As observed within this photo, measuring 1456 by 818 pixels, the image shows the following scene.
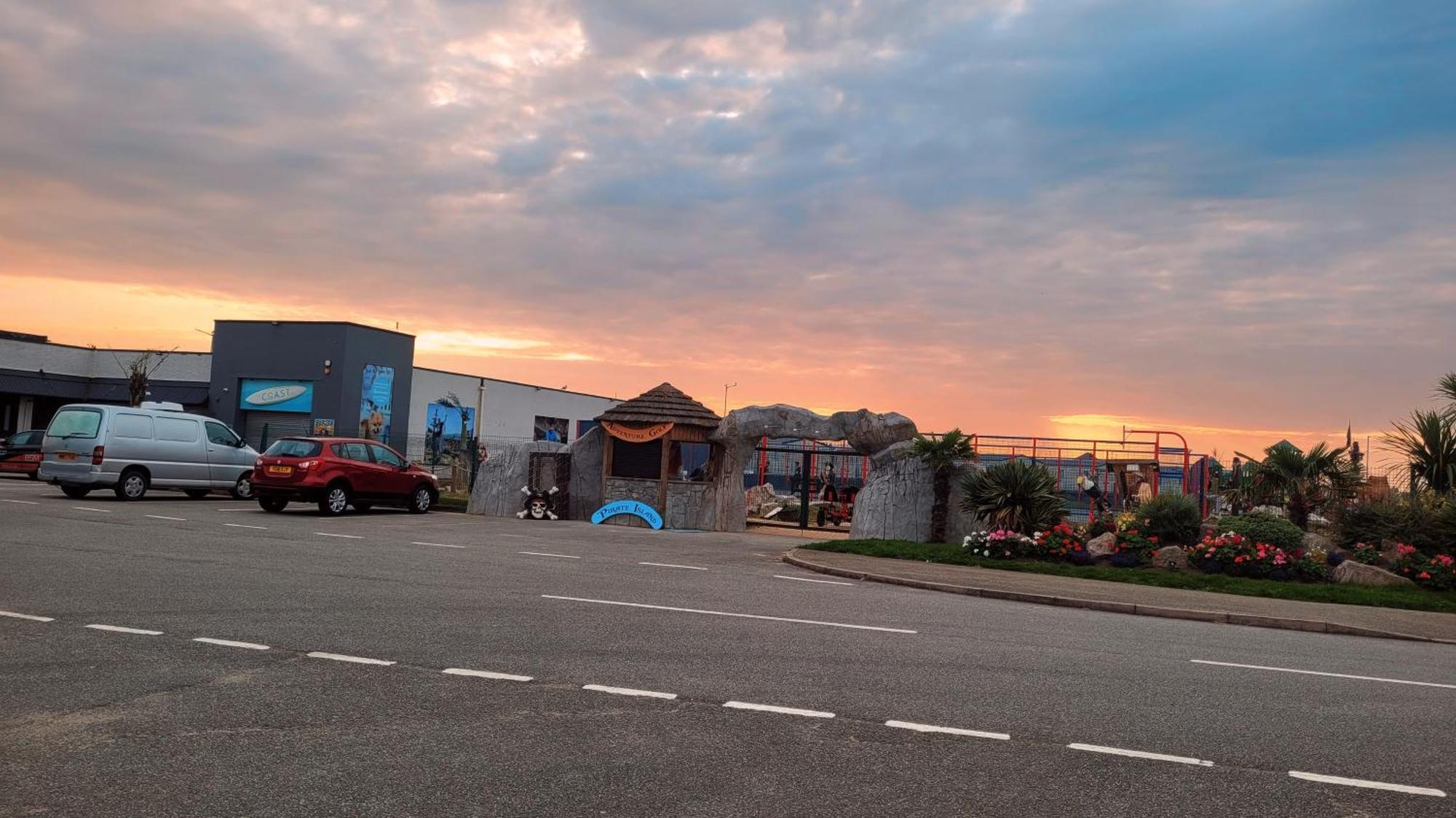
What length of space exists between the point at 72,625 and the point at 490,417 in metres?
47.0

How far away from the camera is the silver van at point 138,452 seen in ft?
79.2

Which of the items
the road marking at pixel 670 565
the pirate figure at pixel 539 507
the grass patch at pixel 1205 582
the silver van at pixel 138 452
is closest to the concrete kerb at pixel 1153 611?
the road marking at pixel 670 565

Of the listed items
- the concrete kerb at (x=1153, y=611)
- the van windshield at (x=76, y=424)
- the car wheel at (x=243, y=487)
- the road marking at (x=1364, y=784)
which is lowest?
the road marking at (x=1364, y=784)

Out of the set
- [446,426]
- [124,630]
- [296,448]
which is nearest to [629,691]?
[124,630]

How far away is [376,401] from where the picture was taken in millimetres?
45125

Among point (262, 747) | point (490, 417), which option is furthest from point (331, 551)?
point (490, 417)

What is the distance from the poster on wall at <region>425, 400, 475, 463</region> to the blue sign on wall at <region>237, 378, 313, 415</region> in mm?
5439

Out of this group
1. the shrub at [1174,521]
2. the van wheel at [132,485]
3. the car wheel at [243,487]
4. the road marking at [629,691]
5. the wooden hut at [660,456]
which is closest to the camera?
the road marking at [629,691]

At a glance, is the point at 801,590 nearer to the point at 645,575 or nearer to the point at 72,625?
the point at 645,575

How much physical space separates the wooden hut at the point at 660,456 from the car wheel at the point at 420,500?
4052mm

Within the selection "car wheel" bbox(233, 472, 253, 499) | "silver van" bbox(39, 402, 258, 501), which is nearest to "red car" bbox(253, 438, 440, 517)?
"silver van" bbox(39, 402, 258, 501)

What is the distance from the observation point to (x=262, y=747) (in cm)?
575

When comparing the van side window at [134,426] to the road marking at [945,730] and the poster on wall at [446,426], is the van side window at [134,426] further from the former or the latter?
the road marking at [945,730]

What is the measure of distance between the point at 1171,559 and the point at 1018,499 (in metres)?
2.75
